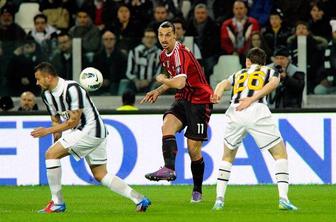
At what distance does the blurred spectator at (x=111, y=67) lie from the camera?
19000 mm

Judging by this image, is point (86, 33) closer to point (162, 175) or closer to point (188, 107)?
point (188, 107)

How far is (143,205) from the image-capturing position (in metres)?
12.0

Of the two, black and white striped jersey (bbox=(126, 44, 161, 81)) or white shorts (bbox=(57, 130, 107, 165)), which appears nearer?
white shorts (bbox=(57, 130, 107, 165))

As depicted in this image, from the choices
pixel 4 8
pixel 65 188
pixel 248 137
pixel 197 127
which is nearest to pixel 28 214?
pixel 197 127

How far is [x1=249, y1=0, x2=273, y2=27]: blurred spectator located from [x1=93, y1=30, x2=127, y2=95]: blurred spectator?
9.53 feet

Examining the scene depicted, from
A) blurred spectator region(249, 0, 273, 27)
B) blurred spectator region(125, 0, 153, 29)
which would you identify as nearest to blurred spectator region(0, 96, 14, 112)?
blurred spectator region(125, 0, 153, 29)

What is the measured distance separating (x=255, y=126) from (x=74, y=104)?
2019 mm

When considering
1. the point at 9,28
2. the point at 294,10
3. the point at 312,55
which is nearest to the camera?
the point at 312,55

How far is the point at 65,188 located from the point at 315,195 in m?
3.90

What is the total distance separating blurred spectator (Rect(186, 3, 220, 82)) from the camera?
1897cm

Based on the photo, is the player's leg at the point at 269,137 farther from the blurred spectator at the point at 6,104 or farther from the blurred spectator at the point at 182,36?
the blurred spectator at the point at 6,104

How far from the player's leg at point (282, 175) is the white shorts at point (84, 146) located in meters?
1.91

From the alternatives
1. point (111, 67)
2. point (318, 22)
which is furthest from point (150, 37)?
point (318, 22)

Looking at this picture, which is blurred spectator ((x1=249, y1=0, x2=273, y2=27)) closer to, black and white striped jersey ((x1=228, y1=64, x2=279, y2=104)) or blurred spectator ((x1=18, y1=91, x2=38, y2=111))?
blurred spectator ((x1=18, y1=91, x2=38, y2=111))
